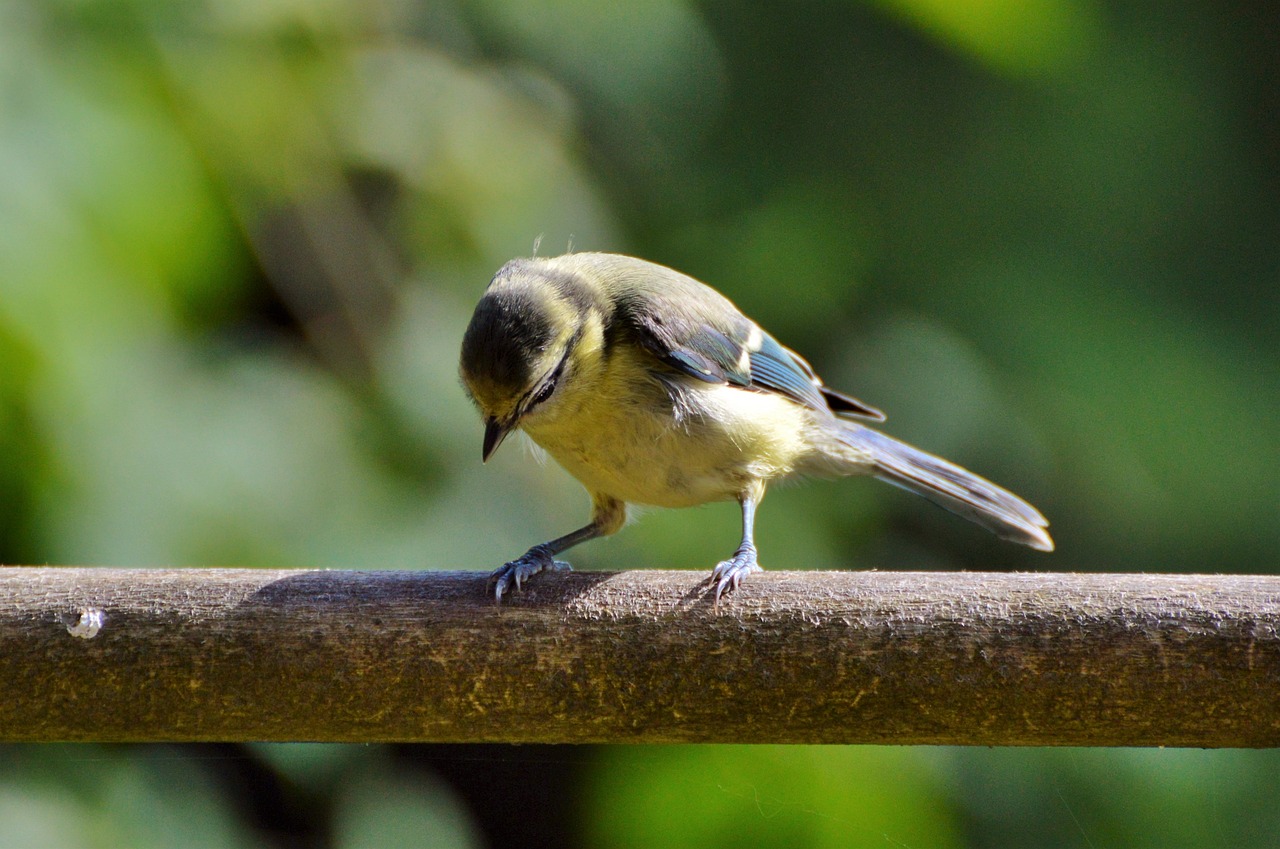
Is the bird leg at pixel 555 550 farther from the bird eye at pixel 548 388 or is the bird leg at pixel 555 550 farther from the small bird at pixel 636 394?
the bird eye at pixel 548 388

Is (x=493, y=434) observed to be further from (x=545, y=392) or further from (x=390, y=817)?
(x=390, y=817)

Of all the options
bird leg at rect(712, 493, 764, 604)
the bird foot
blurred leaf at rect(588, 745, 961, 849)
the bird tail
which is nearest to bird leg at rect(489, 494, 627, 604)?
the bird foot

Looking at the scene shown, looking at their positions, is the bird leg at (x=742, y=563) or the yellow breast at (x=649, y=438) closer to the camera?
the bird leg at (x=742, y=563)

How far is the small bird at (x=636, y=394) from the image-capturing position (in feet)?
6.53

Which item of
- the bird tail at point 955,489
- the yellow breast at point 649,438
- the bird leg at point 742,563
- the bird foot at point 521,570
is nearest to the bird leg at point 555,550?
the bird foot at point 521,570

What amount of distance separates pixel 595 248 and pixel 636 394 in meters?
0.67

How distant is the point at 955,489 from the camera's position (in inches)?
104

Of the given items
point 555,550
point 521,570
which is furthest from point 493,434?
point 555,550

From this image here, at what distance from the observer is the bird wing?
7.27 ft

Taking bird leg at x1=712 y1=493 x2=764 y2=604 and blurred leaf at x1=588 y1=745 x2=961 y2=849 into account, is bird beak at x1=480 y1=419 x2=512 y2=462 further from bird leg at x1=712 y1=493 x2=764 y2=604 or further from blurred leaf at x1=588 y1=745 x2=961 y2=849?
blurred leaf at x1=588 y1=745 x2=961 y2=849

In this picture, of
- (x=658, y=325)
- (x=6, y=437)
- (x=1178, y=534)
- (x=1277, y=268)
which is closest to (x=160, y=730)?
(x=6, y=437)

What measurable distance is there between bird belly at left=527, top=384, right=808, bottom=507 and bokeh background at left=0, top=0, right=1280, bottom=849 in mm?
300

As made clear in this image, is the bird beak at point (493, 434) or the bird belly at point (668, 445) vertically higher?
the bird belly at point (668, 445)

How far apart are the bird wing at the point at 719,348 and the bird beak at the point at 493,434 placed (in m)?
0.35
